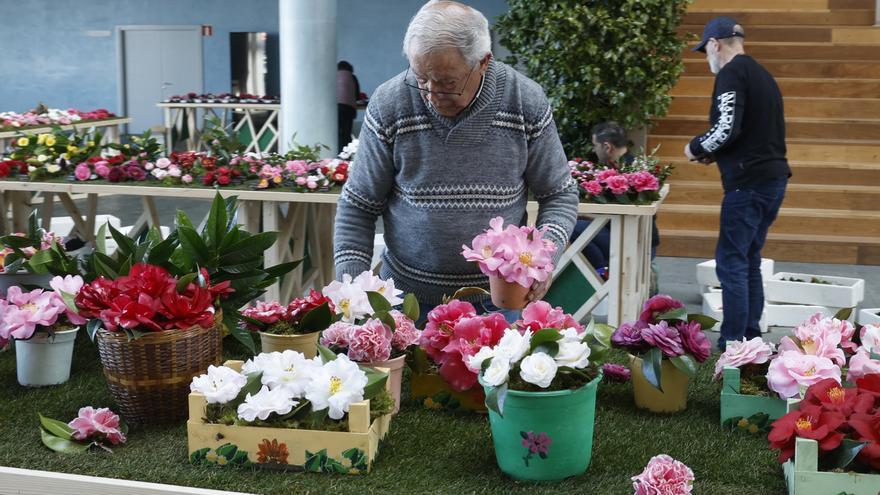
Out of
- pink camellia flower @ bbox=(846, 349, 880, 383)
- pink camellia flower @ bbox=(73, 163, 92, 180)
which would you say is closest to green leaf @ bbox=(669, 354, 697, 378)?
pink camellia flower @ bbox=(846, 349, 880, 383)

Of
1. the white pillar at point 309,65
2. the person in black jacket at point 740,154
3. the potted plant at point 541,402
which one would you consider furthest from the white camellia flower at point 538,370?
the white pillar at point 309,65

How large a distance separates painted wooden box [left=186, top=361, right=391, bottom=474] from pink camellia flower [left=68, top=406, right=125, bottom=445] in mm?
177

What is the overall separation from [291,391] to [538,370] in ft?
1.28

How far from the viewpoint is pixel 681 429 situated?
183 cm

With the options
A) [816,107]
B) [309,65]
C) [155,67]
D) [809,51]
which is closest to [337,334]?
[309,65]

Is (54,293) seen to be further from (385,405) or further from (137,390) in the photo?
(385,405)

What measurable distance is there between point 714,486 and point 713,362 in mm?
695

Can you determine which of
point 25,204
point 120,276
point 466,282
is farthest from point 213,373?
point 25,204

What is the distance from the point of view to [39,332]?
212 cm

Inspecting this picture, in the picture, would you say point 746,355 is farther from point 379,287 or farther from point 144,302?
point 144,302

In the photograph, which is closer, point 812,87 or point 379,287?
point 379,287

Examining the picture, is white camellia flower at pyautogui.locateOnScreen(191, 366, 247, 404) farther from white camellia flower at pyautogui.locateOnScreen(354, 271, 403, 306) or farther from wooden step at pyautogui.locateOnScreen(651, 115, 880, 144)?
wooden step at pyautogui.locateOnScreen(651, 115, 880, 144)

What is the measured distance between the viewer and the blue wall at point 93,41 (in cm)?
1498

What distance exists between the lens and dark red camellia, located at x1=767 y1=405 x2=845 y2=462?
147 centimetres
